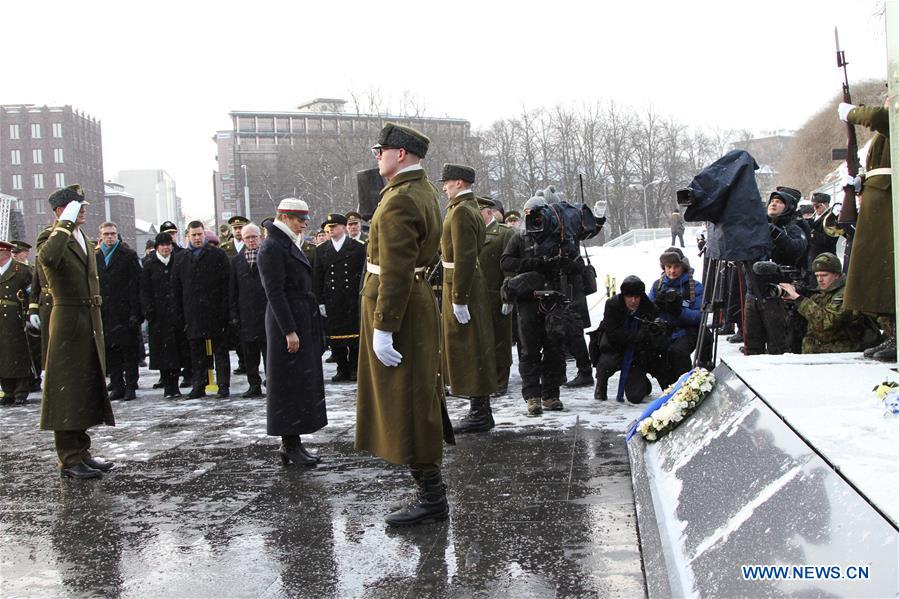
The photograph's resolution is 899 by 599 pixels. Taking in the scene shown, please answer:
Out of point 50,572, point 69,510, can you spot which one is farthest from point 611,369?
point 50,572

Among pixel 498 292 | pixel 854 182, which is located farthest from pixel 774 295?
pixel 498 292

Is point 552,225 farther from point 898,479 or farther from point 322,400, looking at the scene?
point 898,479

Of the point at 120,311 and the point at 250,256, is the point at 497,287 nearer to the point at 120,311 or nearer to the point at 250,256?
the point at 250,256

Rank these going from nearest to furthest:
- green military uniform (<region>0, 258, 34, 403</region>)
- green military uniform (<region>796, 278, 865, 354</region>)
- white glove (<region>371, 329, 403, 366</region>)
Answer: white glove (<region>371, 329, 403, 366</region>), green military uniform (<region>796, 278, 865, 354</region>), green military uniform (<region>0, 258, 34, 403</region>)

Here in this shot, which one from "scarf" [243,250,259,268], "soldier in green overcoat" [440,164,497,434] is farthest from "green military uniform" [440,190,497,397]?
"scarf" [243,250,259,268]

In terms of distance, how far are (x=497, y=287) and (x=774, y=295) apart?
8.72 ft

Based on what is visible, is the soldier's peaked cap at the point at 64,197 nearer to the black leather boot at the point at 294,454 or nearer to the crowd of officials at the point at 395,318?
the crowd of officials at the point at 395,318

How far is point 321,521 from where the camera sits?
5.05m

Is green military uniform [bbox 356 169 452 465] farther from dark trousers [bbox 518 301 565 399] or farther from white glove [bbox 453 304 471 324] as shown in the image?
dark trousers [bbox 518 301 565 399]

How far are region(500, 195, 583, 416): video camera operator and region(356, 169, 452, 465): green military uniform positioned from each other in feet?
10.3

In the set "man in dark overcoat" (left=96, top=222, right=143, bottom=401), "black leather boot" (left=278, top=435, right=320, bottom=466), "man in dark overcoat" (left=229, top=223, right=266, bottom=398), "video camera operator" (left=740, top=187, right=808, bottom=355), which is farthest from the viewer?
"man in dark overcoat" (left=96, top=222, right=143, bottom=401)

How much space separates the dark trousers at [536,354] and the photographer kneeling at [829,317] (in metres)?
2.05

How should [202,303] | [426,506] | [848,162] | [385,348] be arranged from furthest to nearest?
[202,303] < [848,162] < [426,506] < [385,348]

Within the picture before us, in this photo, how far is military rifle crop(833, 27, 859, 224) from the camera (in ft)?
21.6
